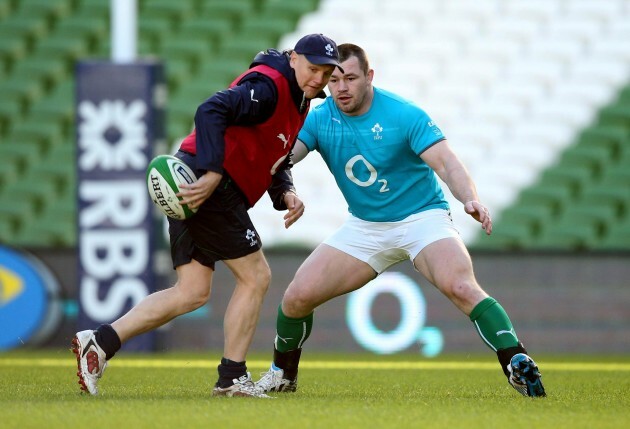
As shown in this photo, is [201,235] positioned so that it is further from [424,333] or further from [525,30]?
[525,30]

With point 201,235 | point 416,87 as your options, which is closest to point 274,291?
point 416,87

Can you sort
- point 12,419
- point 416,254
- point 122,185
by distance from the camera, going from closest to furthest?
1. point 12,419
2. point 416,254
3. point 122,185

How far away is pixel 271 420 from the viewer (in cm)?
488

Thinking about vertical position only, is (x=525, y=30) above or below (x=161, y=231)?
above

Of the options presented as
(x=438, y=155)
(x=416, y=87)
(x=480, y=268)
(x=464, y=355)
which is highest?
(x=438, y=155)

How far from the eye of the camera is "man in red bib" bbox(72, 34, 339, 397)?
5.80 meters

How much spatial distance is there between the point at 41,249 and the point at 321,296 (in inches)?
204

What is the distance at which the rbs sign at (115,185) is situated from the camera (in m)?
10.4

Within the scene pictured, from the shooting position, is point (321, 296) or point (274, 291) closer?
point (321, 296)

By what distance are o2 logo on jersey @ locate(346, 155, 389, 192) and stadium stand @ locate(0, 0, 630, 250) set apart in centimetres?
532

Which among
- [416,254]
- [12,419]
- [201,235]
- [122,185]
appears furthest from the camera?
[122,185]

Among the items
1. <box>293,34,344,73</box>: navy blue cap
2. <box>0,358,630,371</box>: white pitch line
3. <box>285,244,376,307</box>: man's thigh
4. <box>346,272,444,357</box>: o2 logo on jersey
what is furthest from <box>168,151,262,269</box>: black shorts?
<box>346,272,444,357</box>: o2 logo on jersey

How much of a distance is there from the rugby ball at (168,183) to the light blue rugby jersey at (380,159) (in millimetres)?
1011

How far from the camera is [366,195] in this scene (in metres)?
6.56
